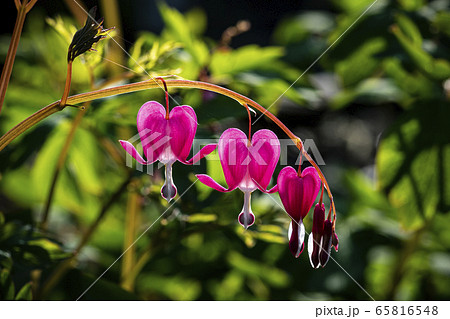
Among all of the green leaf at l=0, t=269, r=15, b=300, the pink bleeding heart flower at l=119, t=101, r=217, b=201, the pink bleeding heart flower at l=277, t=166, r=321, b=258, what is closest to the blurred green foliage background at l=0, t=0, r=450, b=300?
the green leaf at l=0, t=269, r=15, b=300

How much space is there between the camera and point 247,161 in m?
0.65

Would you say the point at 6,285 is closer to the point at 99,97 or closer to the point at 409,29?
the point at 99,97

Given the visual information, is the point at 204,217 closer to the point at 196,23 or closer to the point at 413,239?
the point at 413,239

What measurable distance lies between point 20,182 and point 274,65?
40.7 inches

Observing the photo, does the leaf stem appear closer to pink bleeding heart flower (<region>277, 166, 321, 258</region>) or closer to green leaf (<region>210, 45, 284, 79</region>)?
pink bleeding heart flower (<region>277, 166, 321, 258</region>)

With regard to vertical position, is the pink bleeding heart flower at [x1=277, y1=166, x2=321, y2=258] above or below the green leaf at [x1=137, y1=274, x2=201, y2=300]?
above

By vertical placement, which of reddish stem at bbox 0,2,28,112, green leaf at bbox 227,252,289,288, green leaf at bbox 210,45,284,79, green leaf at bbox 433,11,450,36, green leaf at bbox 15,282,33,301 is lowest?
green leaf at bbox 227,252,289,288

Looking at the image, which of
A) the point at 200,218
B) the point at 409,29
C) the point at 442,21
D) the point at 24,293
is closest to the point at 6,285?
the point at 24,293

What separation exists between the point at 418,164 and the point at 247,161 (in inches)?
23.9

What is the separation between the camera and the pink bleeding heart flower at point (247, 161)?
646 millimetres

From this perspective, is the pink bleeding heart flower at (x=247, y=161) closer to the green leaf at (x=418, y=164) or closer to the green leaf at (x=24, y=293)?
the green leaf at (x=24, y=293)

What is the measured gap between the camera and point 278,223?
1002mm

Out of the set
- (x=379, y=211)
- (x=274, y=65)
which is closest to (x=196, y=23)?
(x=274, y=65)

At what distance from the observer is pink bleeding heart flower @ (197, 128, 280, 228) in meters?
0.65
